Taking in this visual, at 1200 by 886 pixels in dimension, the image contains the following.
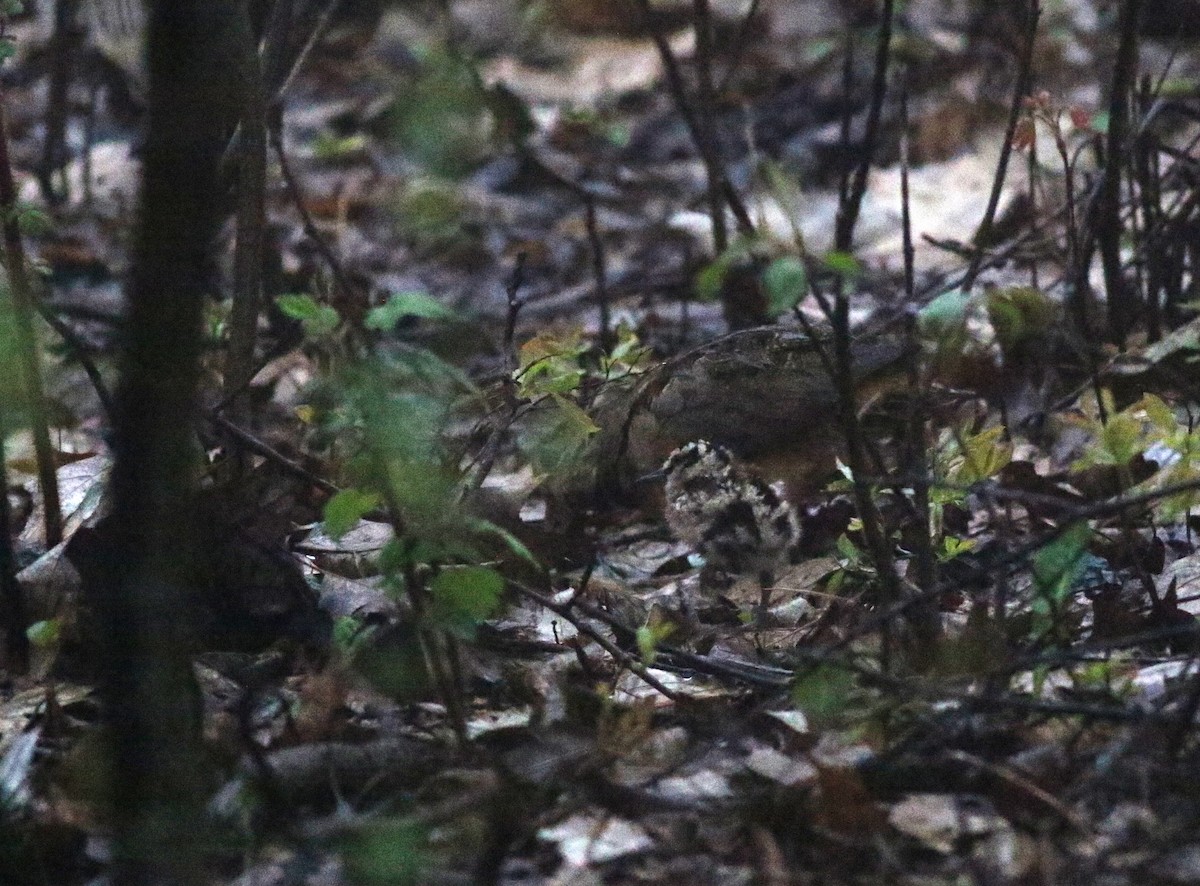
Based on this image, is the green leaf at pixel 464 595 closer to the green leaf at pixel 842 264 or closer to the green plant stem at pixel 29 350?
the green leaf at pixel 842 264

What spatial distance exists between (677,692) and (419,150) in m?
0.75

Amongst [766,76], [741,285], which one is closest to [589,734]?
[741,285]

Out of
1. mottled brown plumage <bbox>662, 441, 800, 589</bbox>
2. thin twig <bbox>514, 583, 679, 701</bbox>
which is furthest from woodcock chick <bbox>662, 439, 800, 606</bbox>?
thin twig <bbox>514, 583, 679, 701</bbox>

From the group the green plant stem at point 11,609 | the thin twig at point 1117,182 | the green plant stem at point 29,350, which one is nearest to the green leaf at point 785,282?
the green plant stem at point 29,350

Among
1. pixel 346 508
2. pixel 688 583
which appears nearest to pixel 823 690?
pixel 346 508

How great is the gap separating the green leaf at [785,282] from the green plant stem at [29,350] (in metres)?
0.95

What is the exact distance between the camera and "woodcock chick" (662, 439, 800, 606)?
222cm

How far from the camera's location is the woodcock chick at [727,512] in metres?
2.22

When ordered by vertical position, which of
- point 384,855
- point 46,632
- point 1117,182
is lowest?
point 384,855

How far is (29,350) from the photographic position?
6.31 ft

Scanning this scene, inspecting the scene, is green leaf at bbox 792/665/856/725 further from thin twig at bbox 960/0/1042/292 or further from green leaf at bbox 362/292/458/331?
thin twig at bbox 960/0/1042/292

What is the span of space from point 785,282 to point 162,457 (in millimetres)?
558

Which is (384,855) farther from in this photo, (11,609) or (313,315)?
(11,609)

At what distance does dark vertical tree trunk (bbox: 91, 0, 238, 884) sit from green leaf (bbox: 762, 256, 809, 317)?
488 mm
